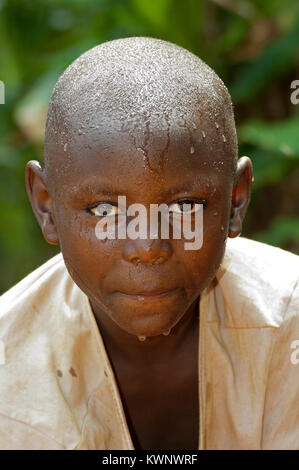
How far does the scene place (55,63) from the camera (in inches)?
108

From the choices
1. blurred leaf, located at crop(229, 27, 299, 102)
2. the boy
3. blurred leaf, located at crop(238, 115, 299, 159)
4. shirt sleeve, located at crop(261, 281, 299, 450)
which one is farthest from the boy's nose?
blurred leaf, located at crop(229, 27, 299, 102)

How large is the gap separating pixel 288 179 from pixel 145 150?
84.3 inches

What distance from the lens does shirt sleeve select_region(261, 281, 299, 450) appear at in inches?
55.8

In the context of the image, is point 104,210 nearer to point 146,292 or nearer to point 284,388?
point 146,292

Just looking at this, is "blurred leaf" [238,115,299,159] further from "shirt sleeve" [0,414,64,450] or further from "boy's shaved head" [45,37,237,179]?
"shirt sleeve" [0,414,64,450]

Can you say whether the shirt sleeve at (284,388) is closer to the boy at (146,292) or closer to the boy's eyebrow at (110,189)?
the boy at (146,292)

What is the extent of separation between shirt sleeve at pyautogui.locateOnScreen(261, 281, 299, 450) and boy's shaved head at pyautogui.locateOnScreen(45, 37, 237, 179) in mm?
357

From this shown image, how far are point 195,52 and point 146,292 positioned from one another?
5.96 feet

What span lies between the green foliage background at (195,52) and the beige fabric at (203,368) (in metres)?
0.91

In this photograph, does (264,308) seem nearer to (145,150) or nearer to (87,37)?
(145,150)

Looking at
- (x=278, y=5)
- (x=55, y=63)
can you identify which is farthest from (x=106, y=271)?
(x=278, y=5)

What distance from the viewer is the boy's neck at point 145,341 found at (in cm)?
148

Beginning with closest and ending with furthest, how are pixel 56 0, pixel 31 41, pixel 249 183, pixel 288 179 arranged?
1. pixel 249 183
2. pixel 56 0
3. pixel 288 179
4. pixel 31 41

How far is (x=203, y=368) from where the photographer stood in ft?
4.76
